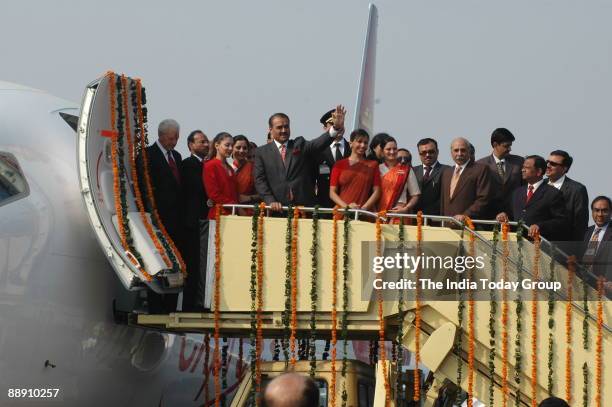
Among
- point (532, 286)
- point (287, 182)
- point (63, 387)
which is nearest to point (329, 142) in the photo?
point (287, 182)

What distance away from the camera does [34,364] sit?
11312 millimetres

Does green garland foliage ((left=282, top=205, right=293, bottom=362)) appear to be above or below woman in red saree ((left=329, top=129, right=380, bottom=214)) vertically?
below

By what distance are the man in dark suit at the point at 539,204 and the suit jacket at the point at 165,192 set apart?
135 inches

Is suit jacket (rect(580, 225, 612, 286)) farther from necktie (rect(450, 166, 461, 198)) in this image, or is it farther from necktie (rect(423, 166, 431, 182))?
necktie (rect(423, 166, 431, 182))

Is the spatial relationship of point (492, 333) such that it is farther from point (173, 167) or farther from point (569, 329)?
point (173, 167)

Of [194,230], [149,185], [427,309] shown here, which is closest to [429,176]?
[427,309]

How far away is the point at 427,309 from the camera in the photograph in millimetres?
12227

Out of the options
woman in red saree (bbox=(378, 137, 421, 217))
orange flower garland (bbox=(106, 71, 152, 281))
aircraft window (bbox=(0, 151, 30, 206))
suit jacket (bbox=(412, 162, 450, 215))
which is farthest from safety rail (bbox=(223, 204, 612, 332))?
aircraft window (bbox=(0, 151, 30, 206))

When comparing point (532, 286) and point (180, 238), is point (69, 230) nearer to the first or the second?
point (180, 238)

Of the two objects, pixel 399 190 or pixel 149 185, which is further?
pixel 399 190

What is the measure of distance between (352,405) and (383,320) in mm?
1045

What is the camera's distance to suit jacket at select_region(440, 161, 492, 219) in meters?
13.0

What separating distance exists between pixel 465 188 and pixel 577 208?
4.13 ft

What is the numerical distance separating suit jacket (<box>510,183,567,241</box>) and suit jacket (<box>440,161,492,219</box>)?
0.44 m
